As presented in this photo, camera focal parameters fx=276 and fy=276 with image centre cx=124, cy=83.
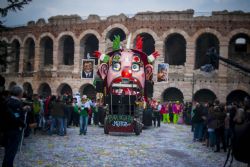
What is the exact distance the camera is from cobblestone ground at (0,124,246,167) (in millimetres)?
6945

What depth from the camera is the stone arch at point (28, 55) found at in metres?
27.9

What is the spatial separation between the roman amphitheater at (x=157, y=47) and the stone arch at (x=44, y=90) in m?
Answer: 0.10

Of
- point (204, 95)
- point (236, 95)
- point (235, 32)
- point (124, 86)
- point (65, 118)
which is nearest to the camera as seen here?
point (65, 118)

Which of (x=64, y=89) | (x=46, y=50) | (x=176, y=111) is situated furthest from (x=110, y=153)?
(x=46, y=50)

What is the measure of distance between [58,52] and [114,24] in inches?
239

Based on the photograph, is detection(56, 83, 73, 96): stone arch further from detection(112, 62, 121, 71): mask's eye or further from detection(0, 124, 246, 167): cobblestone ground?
detection(0, 124, 246, 167): cobblestone ground

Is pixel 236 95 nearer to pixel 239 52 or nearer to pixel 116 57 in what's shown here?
pixel 239 52

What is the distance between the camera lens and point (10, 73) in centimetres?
2870

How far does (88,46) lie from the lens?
27.5 m

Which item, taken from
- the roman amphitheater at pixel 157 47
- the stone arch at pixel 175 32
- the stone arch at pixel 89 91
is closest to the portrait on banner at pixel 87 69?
the roman amphitheater at pixel 157 47

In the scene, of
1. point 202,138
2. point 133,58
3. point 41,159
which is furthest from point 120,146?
point 133,58

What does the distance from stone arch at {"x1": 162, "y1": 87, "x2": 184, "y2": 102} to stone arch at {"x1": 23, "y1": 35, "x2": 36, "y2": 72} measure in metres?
13.9

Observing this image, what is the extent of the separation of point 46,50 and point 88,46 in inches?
178

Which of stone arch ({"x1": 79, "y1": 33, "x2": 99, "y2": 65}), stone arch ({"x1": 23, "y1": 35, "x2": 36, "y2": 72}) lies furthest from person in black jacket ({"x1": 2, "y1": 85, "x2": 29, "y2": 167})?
stone arch ({"x1": 23, "y1": 35, "x2": 36, "y2": 72})
